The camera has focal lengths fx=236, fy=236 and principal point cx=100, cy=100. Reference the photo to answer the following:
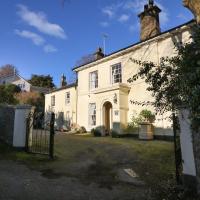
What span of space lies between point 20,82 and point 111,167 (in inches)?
2055

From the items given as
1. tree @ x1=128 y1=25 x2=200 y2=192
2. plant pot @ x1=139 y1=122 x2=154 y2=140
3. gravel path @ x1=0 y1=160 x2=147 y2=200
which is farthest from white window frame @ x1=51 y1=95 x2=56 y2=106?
tree @ x1=128 y1=25 x2=200 y2=192

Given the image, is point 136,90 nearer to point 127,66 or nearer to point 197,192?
point 127,66

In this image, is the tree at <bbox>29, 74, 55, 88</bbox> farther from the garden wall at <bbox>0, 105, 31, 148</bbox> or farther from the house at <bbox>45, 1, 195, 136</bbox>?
the garden wall at <bbox>0, 105, 31, 148</bbox>

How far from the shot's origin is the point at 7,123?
10.8 meters

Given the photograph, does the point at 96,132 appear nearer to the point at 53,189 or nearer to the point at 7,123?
the point at 7,123

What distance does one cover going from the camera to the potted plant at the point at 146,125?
16.0m

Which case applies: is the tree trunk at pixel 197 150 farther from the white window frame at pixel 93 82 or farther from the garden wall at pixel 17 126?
the white window frame at pixel 93 82

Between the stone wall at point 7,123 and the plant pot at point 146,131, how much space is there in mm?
8904

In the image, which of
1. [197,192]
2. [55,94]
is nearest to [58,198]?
[197,192]

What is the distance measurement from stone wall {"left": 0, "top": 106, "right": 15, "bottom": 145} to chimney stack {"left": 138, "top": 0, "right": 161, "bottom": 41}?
12571 millimetres

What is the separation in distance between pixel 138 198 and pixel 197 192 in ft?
4.05

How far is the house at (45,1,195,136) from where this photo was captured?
16.5 m

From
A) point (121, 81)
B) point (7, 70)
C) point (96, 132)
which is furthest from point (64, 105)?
point (7, 70)

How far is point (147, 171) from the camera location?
7.27 meters
